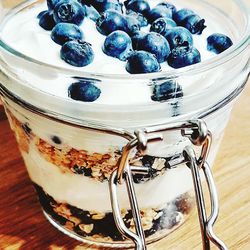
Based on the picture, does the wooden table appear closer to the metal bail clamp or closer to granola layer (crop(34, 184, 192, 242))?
granola layer (crop(34, 184, 192, 242))

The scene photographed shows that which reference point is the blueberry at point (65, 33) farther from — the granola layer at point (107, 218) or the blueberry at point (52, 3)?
the granola layer at point (107, 218)

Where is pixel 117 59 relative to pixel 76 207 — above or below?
above

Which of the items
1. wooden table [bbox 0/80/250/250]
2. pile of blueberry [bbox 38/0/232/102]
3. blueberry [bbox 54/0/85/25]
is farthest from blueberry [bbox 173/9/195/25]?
wooden table [bbox 0/80/250/250]

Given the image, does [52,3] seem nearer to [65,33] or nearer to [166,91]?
[65,33]

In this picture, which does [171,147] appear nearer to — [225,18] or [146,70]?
[146,70]

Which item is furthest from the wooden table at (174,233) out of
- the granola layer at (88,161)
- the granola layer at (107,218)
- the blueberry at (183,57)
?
the blueberry at (183,57)

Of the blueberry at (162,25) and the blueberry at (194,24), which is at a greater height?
the blueberry at (162,25)

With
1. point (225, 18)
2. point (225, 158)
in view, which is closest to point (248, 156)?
point (225, 158)

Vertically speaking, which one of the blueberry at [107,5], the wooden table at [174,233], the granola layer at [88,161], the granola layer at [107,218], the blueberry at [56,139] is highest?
the blueberry at [107,5]
